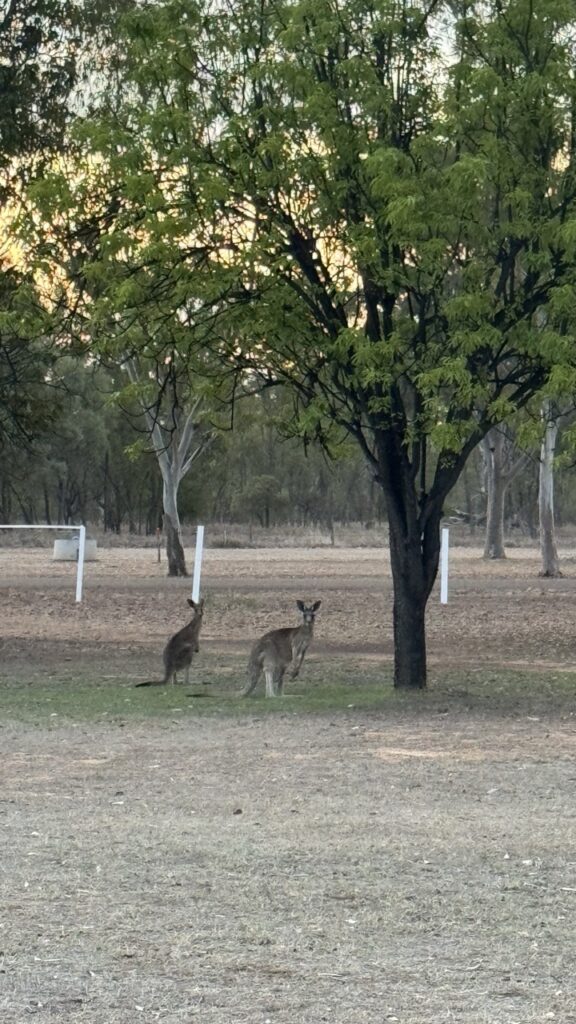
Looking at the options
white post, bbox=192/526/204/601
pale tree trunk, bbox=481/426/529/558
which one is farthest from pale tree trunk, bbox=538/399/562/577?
white post, bbox=192/526/204/601

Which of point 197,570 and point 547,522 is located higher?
point 547,522

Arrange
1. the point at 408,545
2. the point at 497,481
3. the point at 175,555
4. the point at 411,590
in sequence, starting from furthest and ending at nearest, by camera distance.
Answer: the point at 497,481 < the point at 175,555 < the point at 411,590 < the point at 408,545

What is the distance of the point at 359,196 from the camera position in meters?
16.5

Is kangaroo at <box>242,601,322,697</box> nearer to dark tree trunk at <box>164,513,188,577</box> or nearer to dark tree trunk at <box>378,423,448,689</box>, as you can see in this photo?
dark tree trunk at <box>378,423,448,689</box>

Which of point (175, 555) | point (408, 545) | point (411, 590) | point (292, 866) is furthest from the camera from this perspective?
point (175, 555)

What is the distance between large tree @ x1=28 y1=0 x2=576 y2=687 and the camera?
15.9 m

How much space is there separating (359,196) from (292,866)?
9.49m

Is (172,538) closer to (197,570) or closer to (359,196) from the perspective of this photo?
(197,570)

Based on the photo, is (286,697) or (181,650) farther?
(181,650)

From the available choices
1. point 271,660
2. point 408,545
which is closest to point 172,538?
point 408,545

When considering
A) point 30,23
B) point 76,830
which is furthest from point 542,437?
point 30,23

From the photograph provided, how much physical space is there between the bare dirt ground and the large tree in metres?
3.44

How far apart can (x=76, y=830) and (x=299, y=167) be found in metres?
8.67

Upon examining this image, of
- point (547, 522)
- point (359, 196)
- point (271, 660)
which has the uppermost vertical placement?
point (359, 196)
